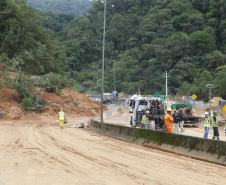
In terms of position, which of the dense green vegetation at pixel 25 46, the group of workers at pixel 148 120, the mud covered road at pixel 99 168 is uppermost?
the dense green vegetation at pixel 25 46

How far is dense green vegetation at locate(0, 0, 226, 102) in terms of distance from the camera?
100312 millimetres

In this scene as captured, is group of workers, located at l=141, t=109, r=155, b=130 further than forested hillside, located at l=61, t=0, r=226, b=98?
No

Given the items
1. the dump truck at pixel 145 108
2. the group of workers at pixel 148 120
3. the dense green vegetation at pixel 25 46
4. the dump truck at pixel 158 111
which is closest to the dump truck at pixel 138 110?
the dump truck at pixel 145 108

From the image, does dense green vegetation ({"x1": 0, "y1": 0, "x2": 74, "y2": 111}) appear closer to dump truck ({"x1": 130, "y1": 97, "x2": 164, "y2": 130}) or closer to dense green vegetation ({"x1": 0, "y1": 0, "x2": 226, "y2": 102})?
dense green vegetation ({"x1": 0, "y1": 0, "x2": 226, "y2": 102})

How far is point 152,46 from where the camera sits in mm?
118750

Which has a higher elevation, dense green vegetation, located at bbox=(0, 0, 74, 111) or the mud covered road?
dense green vegetation, located at bbox=(0, 0, 74, 111)

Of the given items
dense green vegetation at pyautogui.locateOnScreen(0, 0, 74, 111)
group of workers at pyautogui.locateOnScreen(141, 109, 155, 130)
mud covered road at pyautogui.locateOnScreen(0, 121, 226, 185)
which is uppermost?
dense green vegetation at pyautogui.locateOnScreen(0, 0, 74, 111)

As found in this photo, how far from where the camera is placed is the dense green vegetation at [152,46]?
100 meters

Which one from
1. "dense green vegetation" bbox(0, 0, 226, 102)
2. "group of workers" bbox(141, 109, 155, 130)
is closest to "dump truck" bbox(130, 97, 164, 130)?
"group of workers" bbox(141, 109, 155, 130)

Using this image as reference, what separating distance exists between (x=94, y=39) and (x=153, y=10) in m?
27.6

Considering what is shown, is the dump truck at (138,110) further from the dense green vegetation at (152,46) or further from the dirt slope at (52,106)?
the dense green vegetation at (152,46)

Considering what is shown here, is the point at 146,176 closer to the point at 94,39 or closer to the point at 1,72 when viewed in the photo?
the point at 1,72

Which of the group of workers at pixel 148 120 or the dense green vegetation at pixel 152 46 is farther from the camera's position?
the dense green vegetation at pixel 152 46

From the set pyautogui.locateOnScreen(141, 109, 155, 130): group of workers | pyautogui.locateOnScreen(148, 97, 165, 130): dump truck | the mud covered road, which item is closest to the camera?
the mud covered road
